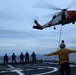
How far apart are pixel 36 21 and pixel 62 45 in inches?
1633

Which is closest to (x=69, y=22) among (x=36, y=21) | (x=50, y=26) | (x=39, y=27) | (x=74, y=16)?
(x=74, y=16)

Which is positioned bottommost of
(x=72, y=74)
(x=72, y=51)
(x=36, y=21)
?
(x=72, y=74)

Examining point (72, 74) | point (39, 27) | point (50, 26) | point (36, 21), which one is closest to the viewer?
point (72, 74)

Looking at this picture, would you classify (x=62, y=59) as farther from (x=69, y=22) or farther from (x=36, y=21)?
(x=36, y=21)

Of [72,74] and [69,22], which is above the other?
[69,22]

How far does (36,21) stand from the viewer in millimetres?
51844

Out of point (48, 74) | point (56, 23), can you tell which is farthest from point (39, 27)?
point (48, 74)

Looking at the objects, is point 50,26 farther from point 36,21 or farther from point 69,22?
point 36,21

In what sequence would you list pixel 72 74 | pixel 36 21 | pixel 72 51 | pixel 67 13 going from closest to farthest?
pixel 72 51, pixel 72 74, pixel 67 13, pixel 36 21

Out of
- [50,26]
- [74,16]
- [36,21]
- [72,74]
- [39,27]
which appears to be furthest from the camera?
[36,21]

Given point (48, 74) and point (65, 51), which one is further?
point (48, 74)

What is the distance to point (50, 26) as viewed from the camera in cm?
3834

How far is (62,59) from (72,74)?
660cm

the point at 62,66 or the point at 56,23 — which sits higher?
the point at 56,23
